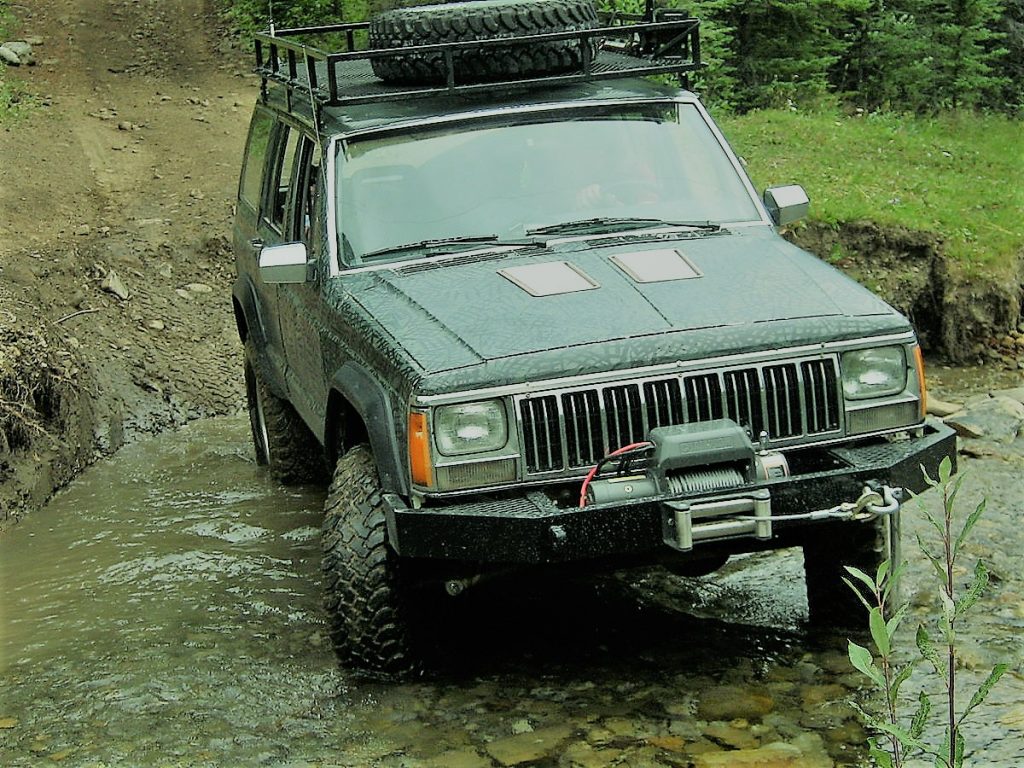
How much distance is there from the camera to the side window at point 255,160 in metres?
7.83

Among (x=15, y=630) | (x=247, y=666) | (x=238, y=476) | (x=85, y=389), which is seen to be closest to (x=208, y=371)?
(x=85, y=389)

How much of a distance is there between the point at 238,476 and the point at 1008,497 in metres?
4.24

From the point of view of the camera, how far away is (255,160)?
8.06 metres

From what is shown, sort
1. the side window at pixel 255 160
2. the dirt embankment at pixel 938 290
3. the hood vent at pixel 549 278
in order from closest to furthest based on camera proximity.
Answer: the hood vent at pixel 549 278 → the side window at pixel 255 160 → the dirt embankment at pixel 938 290

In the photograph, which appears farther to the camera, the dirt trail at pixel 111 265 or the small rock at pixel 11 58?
the small rock at pixel 11 58

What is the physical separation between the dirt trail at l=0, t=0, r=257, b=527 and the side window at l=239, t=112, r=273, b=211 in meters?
1.60

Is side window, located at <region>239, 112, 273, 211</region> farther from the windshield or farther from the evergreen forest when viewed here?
the evergreen forest

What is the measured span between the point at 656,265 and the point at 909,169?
28.6ft

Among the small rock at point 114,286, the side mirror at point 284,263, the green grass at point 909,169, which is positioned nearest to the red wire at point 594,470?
the side mirror at point 284,263

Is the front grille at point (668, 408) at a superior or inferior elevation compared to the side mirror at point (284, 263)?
inferior

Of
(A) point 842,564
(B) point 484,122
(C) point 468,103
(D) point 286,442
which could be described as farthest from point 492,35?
(D) point 286,442

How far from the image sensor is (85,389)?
9258mm

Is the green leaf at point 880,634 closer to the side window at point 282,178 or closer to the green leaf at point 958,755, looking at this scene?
the green leaf at point 958,755

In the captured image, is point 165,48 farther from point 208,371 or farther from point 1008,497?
point 1008,497
